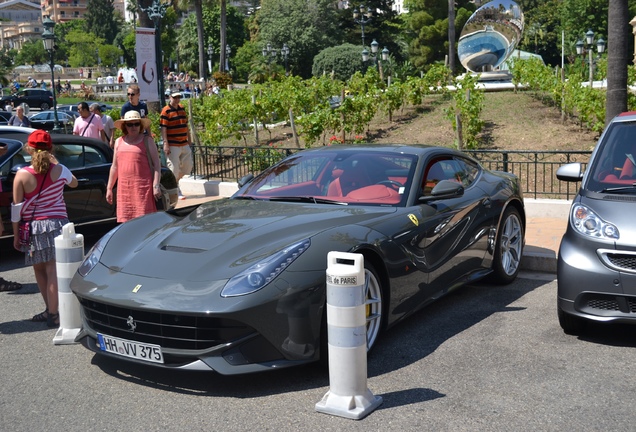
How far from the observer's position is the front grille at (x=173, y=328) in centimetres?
479

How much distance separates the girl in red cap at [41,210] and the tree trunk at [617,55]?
26.5 ft

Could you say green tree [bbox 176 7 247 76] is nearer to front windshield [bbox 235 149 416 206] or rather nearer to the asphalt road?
front windshield [bbox 235 149 416 206]

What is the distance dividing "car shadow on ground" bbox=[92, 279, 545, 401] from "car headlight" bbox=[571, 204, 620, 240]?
1192mm

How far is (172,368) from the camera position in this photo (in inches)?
193

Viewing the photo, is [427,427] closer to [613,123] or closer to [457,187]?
[457,187]

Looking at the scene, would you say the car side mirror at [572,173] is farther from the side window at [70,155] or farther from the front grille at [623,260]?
the side window at [70,155]

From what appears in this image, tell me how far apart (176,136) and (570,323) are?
909 centimetres

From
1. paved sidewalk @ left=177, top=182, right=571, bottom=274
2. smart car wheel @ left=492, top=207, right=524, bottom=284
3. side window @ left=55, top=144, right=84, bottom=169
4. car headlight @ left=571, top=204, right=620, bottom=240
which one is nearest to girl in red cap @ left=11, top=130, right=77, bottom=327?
side window @ left=55, top=144, right=84, bottom=169

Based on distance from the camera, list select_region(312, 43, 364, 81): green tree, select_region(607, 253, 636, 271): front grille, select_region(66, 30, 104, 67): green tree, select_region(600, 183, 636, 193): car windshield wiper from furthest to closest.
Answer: select_region(66, 30, 104, 67): green tree → select_region(312, 43, 364, 81): green tree → select_region(600, 183, 636, 193): car windshield wiper → select_region(607, 253, 636, 271): front grille

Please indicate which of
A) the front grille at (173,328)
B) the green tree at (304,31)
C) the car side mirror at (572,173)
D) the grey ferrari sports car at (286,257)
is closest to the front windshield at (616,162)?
the car side mirror at (572,173)

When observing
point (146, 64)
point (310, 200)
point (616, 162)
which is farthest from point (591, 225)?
point (146, 64)

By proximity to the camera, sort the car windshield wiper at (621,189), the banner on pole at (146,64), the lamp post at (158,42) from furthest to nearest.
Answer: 1. the lamp post at (158,42)
2. the banner on pole at (146,64)
3. the car windshield wiper at (621,189)

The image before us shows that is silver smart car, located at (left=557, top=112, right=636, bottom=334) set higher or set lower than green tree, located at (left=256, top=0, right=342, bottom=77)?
lower

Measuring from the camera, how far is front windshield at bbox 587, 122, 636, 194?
20.1 ft
